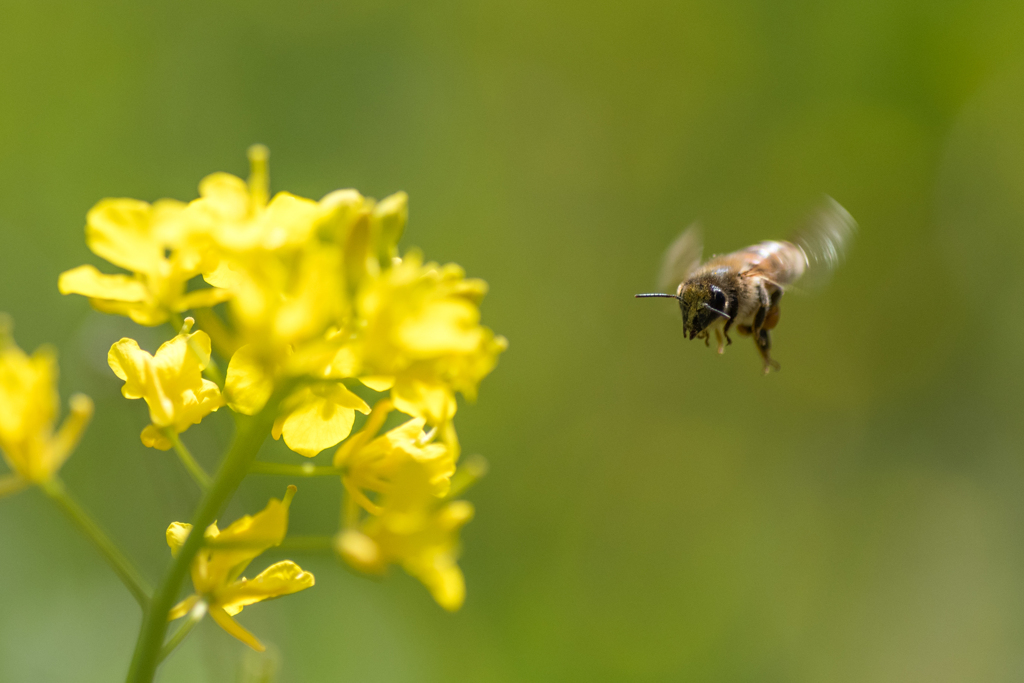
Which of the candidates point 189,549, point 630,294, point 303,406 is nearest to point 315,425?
point 303,406

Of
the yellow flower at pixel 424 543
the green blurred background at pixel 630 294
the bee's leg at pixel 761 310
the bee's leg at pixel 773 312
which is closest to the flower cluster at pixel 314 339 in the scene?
the yellow flower at pixel 424 543

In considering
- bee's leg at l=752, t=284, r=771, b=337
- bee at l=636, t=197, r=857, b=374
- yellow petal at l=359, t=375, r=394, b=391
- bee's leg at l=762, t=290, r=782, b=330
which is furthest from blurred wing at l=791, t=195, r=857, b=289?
yellow petal at l=359, t=375, r=394, b=391

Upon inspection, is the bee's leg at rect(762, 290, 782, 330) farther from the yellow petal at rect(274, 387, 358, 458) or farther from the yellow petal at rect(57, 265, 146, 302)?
the yellow petal at rect(57, 265, 146, 302)

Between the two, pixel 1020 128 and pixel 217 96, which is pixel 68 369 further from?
pixel 1020 128

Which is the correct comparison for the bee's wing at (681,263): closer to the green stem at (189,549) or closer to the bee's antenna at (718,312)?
the bee's antenna at (718,312)

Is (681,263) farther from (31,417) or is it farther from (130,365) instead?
(31,417)

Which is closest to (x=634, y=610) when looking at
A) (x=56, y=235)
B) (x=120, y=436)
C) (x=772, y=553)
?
(x=772, y=553)
